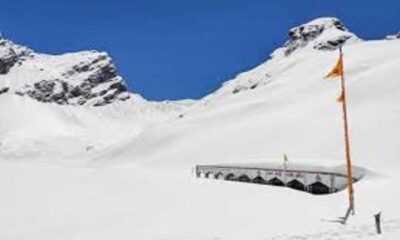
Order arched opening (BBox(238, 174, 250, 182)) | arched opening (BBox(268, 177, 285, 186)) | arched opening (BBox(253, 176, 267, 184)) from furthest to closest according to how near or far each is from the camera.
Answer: arched opening (BBox(238, 174, 250, 182)), arched opening (BBox(253, 176, 267, 184)), arched opening (BBox(268, 177, 285, 186))

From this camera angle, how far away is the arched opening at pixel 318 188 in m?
50.6

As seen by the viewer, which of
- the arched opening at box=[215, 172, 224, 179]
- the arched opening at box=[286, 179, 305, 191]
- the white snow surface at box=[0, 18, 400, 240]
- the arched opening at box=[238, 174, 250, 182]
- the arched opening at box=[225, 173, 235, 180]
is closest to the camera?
the white snow surface at box=[0, 18, 400, 240]

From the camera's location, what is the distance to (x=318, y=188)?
51406mm

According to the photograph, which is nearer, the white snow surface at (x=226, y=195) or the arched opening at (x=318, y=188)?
the white snow surface at (x=226, y=195)

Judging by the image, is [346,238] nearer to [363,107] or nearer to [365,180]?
[365,180]

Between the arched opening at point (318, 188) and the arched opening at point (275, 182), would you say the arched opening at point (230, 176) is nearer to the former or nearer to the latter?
the arched opening at point (275, 182)

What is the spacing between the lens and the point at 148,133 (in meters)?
129

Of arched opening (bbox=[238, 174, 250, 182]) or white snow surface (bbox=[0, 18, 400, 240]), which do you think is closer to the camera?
white snow surface (bbox=[0, 18, 400, 240])

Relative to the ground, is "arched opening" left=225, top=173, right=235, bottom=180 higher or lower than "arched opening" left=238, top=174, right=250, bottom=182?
higher

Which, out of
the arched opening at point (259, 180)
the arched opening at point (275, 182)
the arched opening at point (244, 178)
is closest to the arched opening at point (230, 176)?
the arched opening at point (244, 178)

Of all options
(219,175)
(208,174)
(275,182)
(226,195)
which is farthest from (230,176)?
(226,195)

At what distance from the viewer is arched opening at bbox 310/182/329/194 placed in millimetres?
50562

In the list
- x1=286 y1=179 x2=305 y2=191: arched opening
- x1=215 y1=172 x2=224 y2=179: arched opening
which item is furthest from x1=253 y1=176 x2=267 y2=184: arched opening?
x1=215 y1=172 x2=224 y2=179: arched opening

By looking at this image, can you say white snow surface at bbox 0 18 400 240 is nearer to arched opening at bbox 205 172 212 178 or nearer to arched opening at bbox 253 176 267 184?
arched opening at bbox 253 176 267 184
